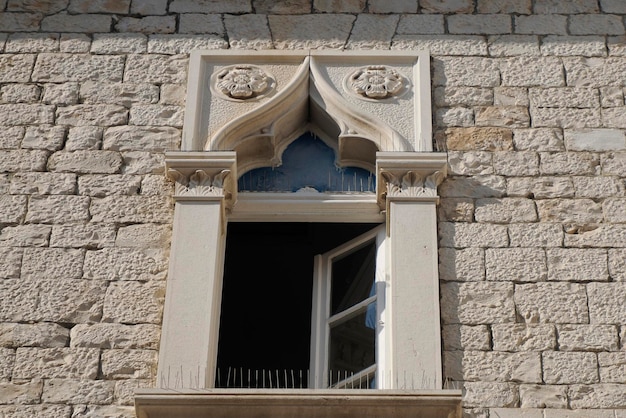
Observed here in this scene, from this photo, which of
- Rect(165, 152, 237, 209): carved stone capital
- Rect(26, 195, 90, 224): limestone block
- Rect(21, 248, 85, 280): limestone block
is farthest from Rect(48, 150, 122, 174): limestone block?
Rect(21, 248, 85, 280): limestone block

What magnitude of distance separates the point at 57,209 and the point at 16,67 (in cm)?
107

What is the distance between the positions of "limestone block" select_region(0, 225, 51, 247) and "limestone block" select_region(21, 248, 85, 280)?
1.7 inches

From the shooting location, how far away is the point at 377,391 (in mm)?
6434

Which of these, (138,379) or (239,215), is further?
(239,215)

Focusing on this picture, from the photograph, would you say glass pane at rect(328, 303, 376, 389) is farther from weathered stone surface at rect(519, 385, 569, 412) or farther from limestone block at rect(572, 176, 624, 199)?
limestone block at rect(572, 176, 624, 199)

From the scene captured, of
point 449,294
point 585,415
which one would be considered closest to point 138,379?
point 449,294

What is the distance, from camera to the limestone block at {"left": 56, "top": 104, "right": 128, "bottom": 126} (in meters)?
7.78

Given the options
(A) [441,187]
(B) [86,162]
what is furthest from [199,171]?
(A) [441,187]

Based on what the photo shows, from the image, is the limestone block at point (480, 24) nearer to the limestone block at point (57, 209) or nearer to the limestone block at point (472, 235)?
the limestone block at point (472, 235)

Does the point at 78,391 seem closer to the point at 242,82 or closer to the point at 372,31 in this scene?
the point at 242,82

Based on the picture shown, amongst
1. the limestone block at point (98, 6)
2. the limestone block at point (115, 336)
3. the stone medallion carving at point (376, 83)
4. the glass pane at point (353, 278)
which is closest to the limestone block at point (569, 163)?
the stone medallion carving at point (376, 83)

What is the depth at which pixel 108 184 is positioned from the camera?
749 cm

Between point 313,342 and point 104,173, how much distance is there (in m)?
1.38

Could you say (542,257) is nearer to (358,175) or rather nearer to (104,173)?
(358,175)
